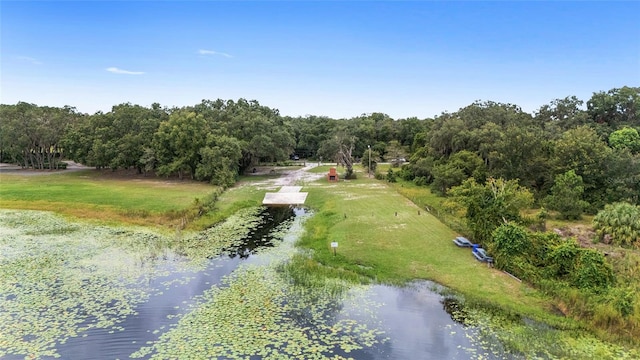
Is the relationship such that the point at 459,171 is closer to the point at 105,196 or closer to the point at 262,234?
the point at 262,234

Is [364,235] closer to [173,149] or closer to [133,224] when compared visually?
[133,224]

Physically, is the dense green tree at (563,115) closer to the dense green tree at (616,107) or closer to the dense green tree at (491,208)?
the dense green tree at (616,107)

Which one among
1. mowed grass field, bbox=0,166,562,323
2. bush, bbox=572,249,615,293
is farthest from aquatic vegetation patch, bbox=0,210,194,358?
bush, bbox=572,249,615,293

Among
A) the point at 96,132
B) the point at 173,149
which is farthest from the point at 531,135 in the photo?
the point at 96,132

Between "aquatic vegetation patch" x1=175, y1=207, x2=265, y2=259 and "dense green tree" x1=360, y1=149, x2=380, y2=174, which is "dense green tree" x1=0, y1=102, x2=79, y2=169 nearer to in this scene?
"aquatic vegetation patch" x1=175, y1=207, x2=265, y2=259

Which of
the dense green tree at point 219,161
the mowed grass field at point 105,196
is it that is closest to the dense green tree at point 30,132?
the mowed grass field at point 105,196
